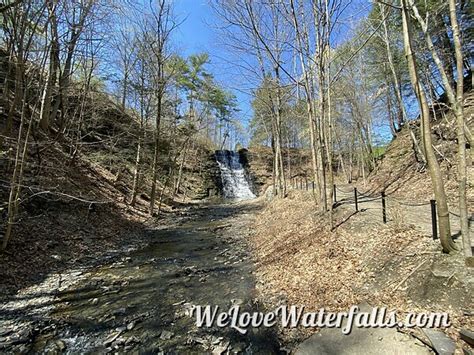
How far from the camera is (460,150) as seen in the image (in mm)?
4176

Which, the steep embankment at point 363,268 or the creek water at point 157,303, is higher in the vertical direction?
the steep embankment at point 363,268

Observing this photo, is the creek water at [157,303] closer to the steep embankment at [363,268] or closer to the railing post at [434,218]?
the steep embankment at [363,268]

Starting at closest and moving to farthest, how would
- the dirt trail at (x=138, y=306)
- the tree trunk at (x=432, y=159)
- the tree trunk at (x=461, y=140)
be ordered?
the tree trunk at (x=461, y=140), the dirt trail at (x=138, y=306), the tree trunk at (x=432, y=159)

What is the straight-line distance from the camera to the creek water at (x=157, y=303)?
4.17m

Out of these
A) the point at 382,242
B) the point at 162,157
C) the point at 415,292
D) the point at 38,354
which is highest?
the point at 162,157

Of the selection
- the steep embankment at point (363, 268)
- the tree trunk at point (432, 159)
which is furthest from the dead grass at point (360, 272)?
the tree trunk at point (432, 159)

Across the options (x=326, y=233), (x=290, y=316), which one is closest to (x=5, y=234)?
(x=290, y=316)

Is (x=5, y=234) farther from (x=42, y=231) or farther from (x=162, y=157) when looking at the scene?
(x=162, y=157)

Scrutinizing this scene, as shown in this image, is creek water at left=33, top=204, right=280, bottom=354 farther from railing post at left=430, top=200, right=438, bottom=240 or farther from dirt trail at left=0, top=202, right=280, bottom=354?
railing post at left=430, top=200, right=438, bottom=240

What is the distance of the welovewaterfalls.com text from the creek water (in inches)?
6.6

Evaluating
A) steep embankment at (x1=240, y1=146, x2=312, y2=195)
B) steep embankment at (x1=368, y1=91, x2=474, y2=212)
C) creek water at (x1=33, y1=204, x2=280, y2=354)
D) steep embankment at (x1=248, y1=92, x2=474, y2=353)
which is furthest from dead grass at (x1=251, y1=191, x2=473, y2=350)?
steep embankment at (x1=240, y1=146, x2=312, y2=195)

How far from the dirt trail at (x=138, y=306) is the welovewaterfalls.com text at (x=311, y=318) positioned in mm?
177

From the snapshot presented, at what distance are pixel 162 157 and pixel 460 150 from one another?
2418cm

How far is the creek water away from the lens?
417 cm
